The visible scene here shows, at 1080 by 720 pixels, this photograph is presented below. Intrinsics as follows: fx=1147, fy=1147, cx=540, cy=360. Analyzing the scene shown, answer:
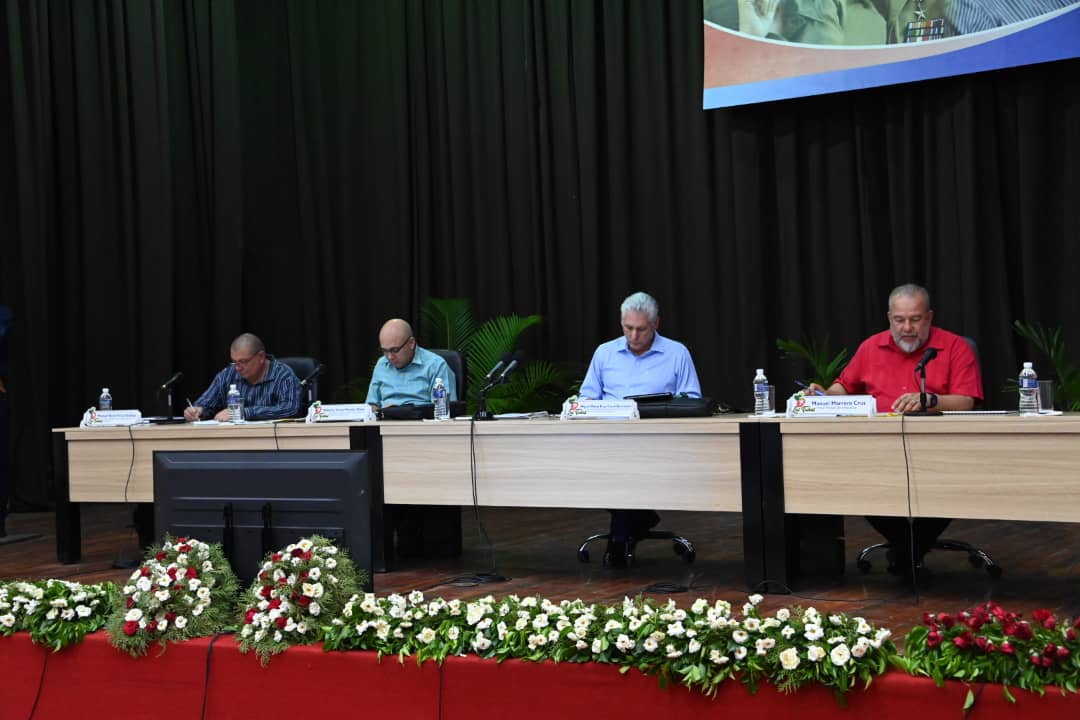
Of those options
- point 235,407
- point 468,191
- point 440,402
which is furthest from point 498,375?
point 468,191

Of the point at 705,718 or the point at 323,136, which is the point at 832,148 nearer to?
the point at 323,136

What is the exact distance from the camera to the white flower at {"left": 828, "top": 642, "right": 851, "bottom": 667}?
2.07m

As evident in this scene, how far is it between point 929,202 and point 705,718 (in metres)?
4.38

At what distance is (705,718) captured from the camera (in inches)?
87.0

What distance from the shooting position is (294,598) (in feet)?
8.41

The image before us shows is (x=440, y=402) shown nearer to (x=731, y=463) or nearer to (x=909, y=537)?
(x=731, y=463)

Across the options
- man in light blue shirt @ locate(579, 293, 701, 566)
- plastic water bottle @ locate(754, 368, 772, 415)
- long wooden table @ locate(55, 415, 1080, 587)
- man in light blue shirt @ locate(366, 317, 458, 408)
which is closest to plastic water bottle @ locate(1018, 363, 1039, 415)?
long wooden table @ locate(55, 415, 1080, 587)

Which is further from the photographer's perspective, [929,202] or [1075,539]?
[929,202]

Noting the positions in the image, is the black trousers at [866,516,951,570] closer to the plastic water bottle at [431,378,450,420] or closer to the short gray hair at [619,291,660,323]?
the short gray hair at [619,291,660,323]

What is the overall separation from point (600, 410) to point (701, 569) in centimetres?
77

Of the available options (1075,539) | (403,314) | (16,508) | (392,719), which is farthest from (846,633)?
(16,508)

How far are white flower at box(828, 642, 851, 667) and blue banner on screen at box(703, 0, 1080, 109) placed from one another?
4.30 metres

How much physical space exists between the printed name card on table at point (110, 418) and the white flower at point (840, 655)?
3441 millimetres

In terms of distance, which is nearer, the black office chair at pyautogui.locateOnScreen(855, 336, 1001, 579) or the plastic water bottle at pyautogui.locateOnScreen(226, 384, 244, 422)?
the black office chair at pyautogui.locateOnScreen(855, 336, 1001, 579)
